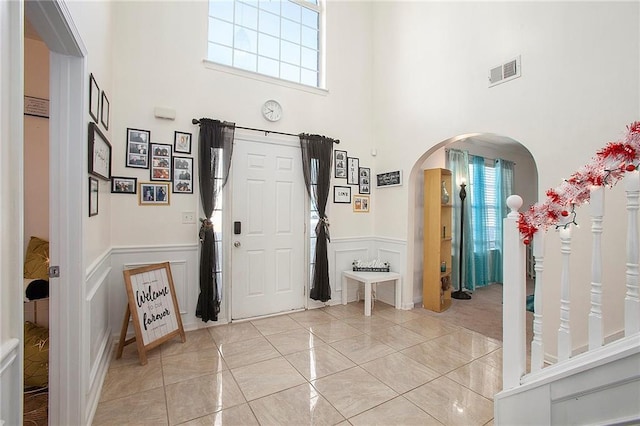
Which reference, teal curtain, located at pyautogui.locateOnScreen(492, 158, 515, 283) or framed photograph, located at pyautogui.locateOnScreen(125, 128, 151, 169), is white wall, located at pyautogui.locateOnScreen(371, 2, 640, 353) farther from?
framed photograph, located at pyautogui.locateOnScreen(125, 128, 151, 169)

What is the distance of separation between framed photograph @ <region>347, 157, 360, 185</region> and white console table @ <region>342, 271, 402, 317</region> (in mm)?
1294

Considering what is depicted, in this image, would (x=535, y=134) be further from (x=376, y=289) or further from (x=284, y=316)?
(x=284, y=316)

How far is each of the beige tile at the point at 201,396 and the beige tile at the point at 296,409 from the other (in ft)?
0.62

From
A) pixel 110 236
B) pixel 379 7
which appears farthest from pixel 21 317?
pixel 379 7

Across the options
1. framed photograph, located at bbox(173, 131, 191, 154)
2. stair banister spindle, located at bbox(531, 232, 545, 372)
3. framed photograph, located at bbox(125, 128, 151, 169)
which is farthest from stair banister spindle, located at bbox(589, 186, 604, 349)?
framed photograph, located at bbox(125, 128, 151, 169)

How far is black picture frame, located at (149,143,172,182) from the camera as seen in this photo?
306cm

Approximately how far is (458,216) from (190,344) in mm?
4240

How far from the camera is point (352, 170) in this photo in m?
4.26

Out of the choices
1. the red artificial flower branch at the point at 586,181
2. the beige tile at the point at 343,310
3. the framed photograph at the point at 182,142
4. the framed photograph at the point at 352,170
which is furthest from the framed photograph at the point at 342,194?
the red artificial flower branch at the point at 586,181

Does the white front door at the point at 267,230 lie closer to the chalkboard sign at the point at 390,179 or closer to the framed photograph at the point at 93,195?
the chalkboard sign at the point at 390,179

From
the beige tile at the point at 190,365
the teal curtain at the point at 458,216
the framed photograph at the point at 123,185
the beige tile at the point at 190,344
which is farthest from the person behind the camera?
the teal curtain at the point at 458,216

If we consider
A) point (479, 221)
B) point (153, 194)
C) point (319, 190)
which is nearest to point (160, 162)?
point (153, 194)

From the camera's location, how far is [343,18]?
14.1ft

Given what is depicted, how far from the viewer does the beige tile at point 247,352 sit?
258 centimetres
